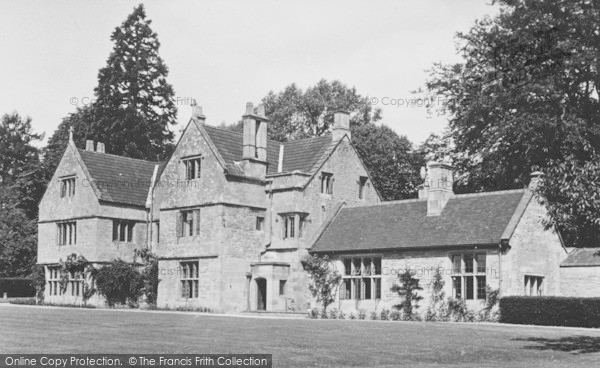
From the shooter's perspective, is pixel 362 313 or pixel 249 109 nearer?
pixel 362 313

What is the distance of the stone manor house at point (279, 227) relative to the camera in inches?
1449

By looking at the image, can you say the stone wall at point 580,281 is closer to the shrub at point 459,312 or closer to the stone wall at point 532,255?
the stone wall at point 532,255

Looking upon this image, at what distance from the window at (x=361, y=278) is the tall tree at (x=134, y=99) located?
103ft

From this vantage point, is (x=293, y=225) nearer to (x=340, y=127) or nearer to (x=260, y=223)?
(x=260, y=223)

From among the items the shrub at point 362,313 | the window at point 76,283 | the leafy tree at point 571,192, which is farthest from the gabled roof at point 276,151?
the leafy tree at point 571,192

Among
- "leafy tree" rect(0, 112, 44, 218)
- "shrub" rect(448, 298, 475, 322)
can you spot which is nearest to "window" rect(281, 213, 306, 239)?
"shrub" rect(448, 298, 475, 322)

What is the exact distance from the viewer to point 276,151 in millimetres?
48312

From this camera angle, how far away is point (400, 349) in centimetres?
2103

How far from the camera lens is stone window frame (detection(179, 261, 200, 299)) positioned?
44.0m

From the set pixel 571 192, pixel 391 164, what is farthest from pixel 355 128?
pixel 571 192

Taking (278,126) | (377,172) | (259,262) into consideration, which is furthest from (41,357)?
(278,126)

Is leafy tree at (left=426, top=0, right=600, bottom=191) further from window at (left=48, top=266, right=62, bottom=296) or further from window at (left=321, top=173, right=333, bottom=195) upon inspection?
window at (left=48, top=266, right=62, bottom=296)

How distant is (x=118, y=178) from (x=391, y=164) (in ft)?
65.5

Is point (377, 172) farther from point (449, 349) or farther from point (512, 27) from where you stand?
point (449, 349)
